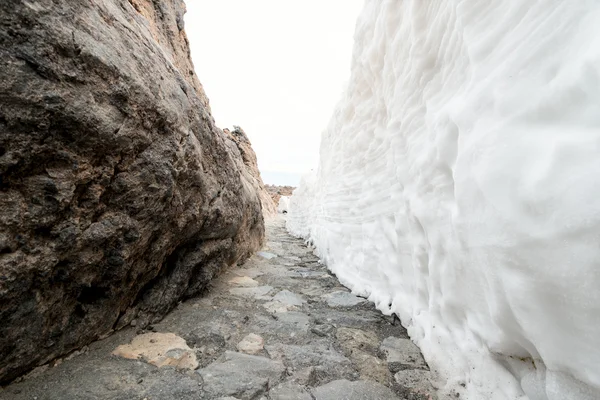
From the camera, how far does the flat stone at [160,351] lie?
195 cm

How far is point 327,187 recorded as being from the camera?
21.5 ft

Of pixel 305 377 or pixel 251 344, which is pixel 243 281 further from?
pixel 305 377

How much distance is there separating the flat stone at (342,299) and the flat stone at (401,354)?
843mm

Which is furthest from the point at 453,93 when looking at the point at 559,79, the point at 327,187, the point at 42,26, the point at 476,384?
the point at 327,187

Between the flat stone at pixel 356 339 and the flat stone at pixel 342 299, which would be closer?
the flat stone at pixel 356 339

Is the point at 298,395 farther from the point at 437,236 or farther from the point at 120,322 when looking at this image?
the point at 120,322

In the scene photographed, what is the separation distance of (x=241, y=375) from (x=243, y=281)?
6.92 feet

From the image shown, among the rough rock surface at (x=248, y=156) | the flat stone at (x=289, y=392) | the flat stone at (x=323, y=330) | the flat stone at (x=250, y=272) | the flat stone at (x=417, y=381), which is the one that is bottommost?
the flat stone at (x=289, y=392)

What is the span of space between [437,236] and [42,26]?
8.13ft

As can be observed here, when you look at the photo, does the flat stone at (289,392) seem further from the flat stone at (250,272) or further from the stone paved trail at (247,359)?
the flat stone at (250,272)

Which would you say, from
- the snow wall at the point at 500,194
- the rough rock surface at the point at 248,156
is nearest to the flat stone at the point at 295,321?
the snow wall at the point at 500,194

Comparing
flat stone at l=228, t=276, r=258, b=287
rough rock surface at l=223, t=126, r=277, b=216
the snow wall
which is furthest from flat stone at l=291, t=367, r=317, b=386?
rough rock surface at l=223, t=126, r=277, b=216

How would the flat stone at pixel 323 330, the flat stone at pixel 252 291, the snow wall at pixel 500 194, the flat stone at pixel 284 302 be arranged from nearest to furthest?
the snow wall at pixel 500 194 < the flat stone at pixel 323 330 < the flat stone at pixel 284 302 < the flat stone at pixel 252 291

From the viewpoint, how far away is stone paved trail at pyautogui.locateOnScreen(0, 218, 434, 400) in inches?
66.1
